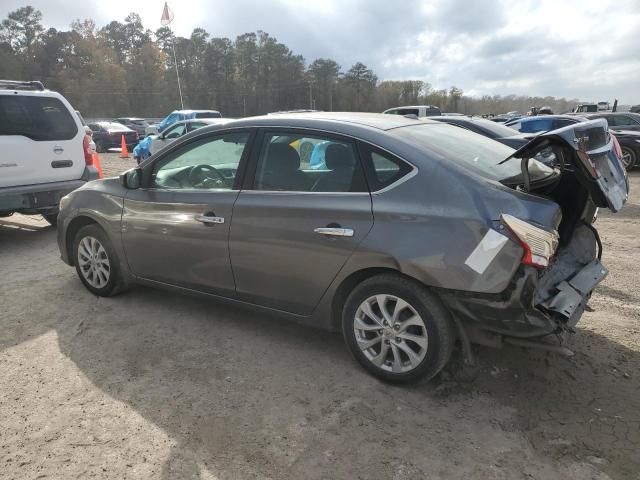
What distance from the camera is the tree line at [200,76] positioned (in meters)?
64.1

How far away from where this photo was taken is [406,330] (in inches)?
114

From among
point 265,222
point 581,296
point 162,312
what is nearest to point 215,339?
point 162,312

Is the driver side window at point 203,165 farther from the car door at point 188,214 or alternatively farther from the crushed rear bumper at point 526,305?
the crushed rear bumper at point 526,305

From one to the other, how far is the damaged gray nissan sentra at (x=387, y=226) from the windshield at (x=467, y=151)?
19mm

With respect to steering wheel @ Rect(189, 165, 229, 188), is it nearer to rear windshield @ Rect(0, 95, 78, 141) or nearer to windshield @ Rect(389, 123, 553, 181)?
windshield @ Rect(389, 123, 553, 181)

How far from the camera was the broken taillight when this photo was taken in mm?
2537

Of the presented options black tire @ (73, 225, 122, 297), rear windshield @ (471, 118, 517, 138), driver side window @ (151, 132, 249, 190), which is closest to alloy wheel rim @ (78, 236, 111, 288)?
black tire @ (73, 225, 122, 297)

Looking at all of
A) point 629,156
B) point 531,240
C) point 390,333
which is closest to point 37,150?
point 390,333

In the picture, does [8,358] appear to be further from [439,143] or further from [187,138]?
[439,143]

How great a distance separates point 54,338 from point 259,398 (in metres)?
1.88

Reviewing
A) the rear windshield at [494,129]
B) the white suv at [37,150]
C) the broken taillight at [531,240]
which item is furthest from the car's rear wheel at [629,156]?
the white suv at [37,150]

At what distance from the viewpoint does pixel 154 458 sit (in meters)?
2.45

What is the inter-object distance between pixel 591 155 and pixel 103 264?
3928 mm

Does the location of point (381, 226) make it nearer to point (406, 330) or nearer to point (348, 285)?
point (348, 285)
